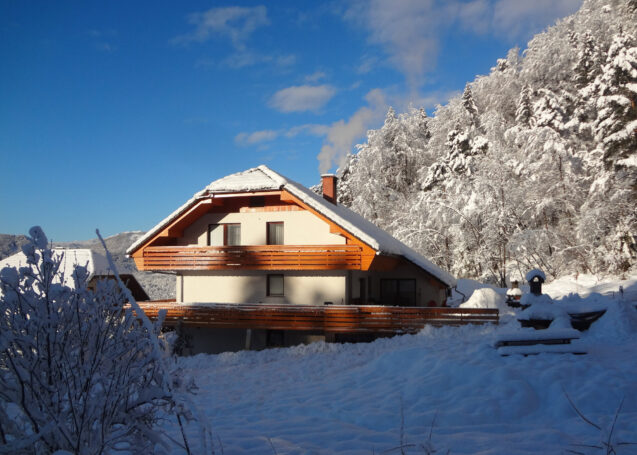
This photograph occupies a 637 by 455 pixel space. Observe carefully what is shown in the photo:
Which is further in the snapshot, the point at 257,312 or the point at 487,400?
the point at 257,312

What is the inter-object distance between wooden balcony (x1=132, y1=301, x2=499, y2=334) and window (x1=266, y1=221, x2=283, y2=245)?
351 centimetres

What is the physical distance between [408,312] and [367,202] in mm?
24876

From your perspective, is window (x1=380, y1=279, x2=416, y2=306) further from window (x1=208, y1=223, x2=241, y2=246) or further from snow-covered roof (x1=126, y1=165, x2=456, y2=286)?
window (x1=208, y1=223, x2=241, y2=246)

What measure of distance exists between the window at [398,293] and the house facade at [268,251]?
5cm

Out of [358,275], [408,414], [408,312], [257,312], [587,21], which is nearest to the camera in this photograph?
[408,414]

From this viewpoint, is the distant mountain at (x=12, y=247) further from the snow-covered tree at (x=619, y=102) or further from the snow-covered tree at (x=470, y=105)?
the snow-covered tree at (x=470, y=105)

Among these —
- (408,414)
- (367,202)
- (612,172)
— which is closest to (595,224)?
(612,172)

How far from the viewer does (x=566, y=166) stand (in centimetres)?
2905

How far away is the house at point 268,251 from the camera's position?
17656mm

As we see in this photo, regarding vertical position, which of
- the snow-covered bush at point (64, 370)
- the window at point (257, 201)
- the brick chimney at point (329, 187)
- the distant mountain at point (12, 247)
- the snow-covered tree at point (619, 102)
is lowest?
the snow-covered bush at point (64, 370)

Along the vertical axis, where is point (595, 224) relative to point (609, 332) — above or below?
above

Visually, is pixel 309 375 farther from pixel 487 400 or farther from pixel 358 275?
pixel 358 275

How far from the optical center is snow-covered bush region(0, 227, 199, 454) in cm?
306

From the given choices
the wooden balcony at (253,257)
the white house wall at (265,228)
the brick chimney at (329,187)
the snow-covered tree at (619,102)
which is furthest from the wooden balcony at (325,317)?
the snow-covered tree at (619,102)
